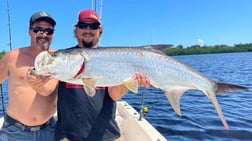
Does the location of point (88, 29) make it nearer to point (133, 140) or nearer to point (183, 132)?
point (133, 140)

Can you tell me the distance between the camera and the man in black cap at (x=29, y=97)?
10.3 ft

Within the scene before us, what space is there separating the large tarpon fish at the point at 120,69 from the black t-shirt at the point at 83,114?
30 centimetres

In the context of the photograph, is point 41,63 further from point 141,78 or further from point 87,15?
point 141,78

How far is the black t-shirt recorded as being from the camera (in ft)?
9.77

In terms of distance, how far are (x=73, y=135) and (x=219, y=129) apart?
18.2 feet

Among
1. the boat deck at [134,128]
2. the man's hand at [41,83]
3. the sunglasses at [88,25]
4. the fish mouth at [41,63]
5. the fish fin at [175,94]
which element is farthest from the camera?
the boat deck at [134,128]

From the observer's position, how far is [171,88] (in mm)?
2920

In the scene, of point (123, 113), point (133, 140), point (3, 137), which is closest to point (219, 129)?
point (123, 113)

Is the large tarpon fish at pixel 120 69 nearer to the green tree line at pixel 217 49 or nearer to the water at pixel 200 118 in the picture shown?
the water at pixel 200 118

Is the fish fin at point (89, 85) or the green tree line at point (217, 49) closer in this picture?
the fish fin at point (89, 85)

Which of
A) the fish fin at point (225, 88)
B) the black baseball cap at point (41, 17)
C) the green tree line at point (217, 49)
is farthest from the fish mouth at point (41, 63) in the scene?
the green tree line at point (217, 49)

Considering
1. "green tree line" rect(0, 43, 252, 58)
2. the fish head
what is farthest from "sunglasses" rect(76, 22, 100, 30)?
"green tree line" rect(0, 43, 252, 58)

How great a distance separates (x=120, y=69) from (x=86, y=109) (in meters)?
0.57

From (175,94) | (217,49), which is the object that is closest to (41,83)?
(175,94)
